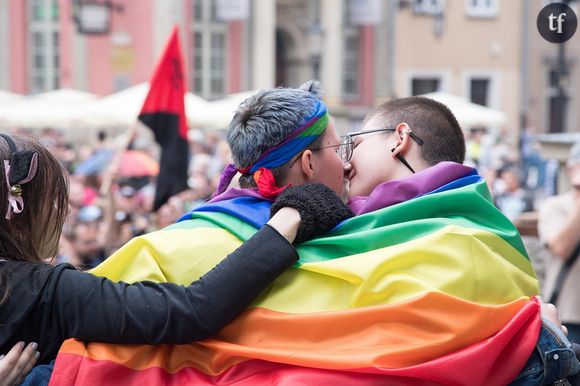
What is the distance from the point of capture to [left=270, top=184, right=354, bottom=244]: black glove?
8.69ft

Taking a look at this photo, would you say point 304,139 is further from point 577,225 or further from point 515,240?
point 577,225

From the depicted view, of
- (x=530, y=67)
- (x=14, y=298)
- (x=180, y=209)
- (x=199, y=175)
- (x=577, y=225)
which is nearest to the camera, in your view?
(x=14, y=298)

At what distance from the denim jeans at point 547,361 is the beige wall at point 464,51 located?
96.3 ft

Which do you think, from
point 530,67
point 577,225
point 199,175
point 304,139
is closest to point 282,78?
point 530,67

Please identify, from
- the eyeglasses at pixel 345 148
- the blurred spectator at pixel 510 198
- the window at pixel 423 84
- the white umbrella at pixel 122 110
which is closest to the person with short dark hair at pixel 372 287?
the eyeglasses at pixel 345 148

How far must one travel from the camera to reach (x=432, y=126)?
3066 millimetres

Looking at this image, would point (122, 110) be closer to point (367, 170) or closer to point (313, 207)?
point (367, 170)

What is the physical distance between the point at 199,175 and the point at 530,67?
2167 cm

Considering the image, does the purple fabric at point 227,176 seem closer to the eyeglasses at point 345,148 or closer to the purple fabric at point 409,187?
the eyeglasses at point 345,148

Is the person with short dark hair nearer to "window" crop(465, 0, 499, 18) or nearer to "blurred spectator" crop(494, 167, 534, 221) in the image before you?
"blurred spectator" crop(494, 167, 534, 221)

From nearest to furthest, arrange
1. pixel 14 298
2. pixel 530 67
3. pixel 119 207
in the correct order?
pixel 14 298, pixel 119 207, pixel 530 67

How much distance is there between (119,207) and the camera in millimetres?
9336

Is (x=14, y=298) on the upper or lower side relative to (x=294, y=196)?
lower

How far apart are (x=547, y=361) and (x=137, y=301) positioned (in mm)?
1043
